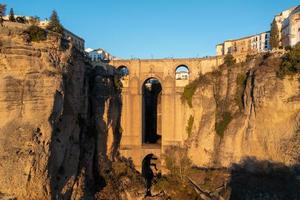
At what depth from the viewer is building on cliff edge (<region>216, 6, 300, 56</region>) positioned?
42.2 metres

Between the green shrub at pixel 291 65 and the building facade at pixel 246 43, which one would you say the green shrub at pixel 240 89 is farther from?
the building facade at pixel 246 43

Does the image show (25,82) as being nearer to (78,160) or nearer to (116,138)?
(78,160)

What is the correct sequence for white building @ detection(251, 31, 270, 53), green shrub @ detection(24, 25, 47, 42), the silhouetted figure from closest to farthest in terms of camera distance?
green shrub @ detection(24, 25, 47, 42), the silhouetted figure, white building @ detection(251, 31, 270, 53)

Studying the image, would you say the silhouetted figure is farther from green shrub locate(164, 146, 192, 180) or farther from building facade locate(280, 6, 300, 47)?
building facade locate(280, 6, 300, 47)

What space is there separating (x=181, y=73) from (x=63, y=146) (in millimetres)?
39691

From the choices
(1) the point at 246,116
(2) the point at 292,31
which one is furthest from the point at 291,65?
(2) the point at 292,31

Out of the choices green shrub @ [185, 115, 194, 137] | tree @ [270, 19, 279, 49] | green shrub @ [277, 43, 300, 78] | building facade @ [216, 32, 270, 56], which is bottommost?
green shrub @ [185, 115, 194, 137]

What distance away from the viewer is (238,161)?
1380 inches

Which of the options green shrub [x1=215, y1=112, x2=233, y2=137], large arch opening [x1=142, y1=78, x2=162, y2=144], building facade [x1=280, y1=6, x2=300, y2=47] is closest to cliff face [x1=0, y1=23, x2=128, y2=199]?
green shrub [x1=215, y1=112, x2=233, y2=137]

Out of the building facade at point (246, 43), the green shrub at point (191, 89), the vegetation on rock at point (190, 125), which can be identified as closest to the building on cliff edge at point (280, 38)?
the building facade at point (246, 43)

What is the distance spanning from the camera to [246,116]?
35250 mm

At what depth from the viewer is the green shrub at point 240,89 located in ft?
120

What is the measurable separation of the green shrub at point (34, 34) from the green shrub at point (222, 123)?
19888mm

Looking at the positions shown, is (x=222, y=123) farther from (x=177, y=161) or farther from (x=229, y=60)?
(x=229, y=60)
